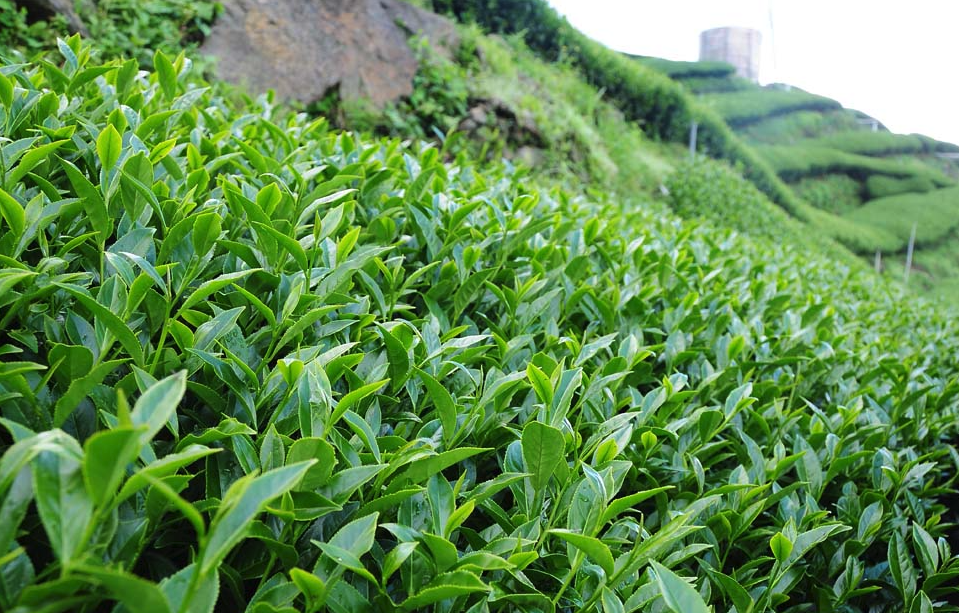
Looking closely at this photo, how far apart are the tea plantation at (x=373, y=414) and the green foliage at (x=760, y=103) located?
40.1 feet

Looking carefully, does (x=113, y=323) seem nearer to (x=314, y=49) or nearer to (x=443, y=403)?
(x=443, y=403)

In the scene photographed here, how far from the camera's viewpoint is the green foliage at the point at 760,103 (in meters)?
13.2

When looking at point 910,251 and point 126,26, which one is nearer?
point 126,26

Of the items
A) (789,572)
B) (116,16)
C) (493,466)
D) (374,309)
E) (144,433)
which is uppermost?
(116,16)

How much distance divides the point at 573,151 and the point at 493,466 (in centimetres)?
702

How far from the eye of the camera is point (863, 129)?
13664mm

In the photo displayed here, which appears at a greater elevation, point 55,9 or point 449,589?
point 55,9

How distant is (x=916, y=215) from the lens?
37.2ft

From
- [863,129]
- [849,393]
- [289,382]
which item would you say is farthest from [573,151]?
[863,129]

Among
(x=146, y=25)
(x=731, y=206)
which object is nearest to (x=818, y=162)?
(x=731, y=206)

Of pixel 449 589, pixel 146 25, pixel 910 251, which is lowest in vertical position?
pixel 910 251

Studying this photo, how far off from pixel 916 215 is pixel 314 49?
34.9 feet

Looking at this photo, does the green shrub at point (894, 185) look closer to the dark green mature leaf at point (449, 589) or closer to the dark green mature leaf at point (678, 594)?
the dark green mature leaf at point (678, 594)

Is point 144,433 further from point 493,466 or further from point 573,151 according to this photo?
point 573,151
